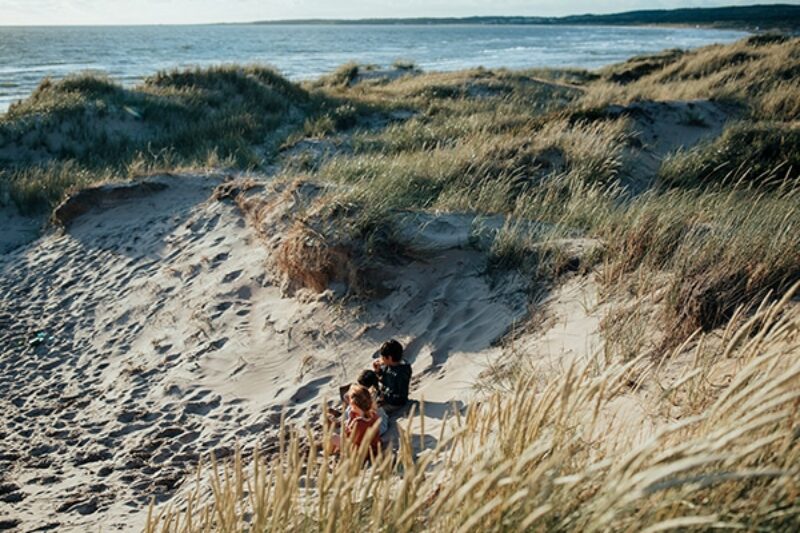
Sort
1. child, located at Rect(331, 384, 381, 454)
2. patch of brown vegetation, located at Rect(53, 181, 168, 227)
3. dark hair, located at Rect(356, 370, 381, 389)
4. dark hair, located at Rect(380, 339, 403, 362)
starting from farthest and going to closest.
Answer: patch of brown vegetation, located at Rect(53, 181, 168, 227) < dark hair, located at Rect(380, 339, 403, 362) < dark hair, located at Rect(356, 370, 381, 389) < child, located at Rect(331, 384, 381, 454)

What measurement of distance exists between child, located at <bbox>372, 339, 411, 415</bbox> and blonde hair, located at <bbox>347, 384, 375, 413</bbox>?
1.54ft

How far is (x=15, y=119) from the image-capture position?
15062 mm

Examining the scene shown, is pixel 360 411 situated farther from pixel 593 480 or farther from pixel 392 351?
pixel 593 480

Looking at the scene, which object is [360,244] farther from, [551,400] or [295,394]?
[551,400]

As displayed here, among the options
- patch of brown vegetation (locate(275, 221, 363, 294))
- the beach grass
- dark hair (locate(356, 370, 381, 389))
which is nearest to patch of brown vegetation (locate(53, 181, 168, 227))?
the beach grass

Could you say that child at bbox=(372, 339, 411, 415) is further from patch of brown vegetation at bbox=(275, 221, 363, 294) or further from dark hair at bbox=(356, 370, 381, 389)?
patch of brown vegetation at bbox=(275, 221, 363, 294)

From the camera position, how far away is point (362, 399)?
425cm

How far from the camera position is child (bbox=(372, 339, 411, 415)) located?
15.6 feet

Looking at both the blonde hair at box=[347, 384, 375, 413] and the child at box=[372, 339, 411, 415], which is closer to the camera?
the blonde hair at box=[347, 384, 375, 413]

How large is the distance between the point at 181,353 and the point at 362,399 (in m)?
2.85

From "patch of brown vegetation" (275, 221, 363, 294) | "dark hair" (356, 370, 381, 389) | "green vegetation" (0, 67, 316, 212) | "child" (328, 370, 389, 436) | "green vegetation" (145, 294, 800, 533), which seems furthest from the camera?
"green vegetation" (0, 67, 316, 212)

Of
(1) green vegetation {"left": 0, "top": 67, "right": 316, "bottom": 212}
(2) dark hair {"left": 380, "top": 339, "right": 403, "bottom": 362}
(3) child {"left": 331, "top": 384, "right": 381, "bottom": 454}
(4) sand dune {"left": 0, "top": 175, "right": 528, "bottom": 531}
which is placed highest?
(1) green vegetation {"left": 0, "top": 67, "right": 316, "bottom": 212}

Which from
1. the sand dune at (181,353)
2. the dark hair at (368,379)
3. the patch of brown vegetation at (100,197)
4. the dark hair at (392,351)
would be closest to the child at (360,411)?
the dark hair at (368,379)

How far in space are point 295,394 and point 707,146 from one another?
9.05m
